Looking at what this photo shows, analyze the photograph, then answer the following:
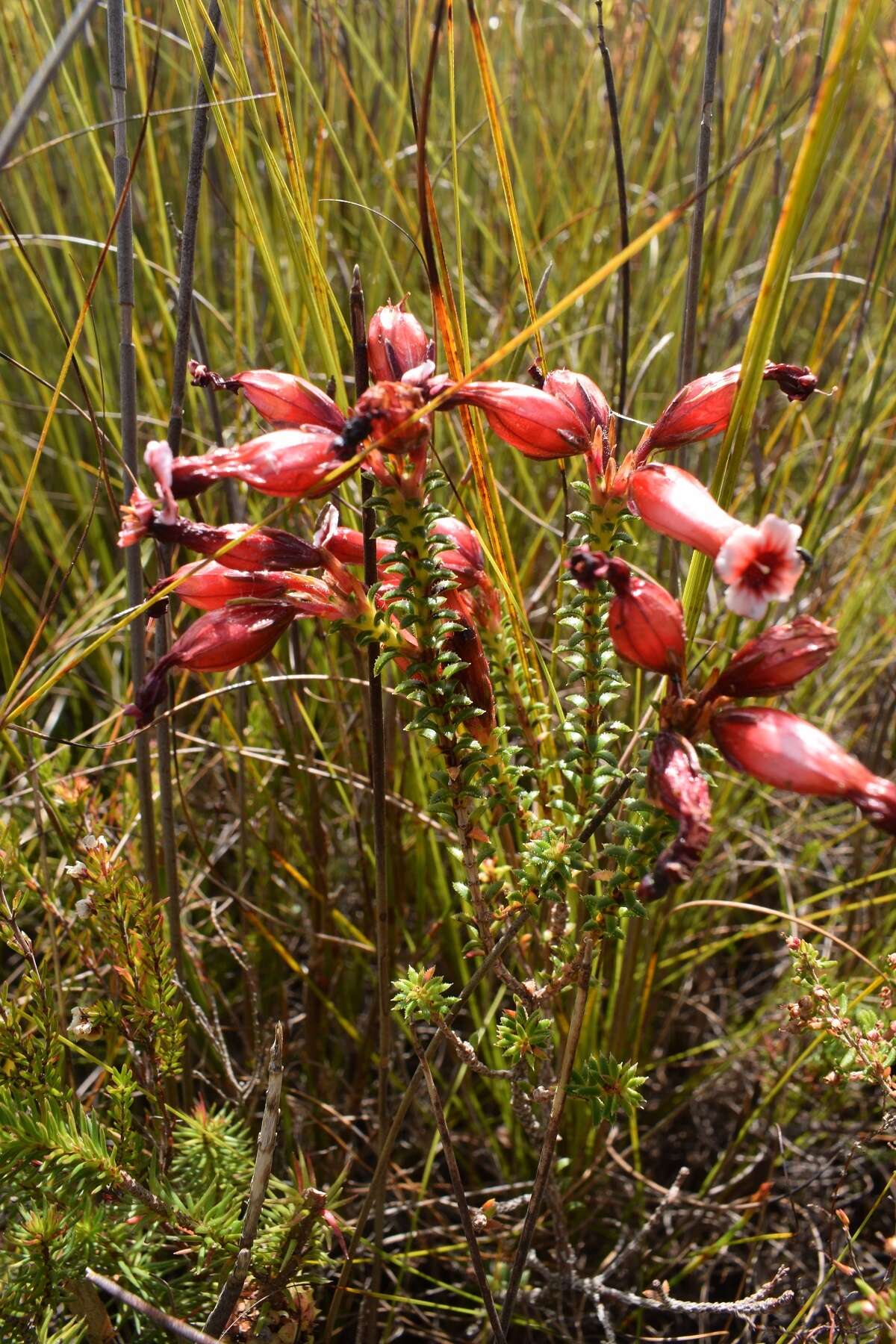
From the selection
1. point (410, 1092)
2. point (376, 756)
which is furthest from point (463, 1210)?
point (376, 756)

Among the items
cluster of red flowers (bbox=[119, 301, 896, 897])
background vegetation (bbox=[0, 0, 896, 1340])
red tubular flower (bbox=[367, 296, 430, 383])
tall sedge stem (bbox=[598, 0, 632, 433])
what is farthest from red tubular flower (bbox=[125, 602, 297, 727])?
tall sedge stem (bbox=[598, 0, 632, 433])

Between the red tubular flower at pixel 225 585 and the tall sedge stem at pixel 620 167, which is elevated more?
the tall sedge stem at pixel 620 167

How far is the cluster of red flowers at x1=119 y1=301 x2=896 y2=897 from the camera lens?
825 mm

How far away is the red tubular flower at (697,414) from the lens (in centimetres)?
99

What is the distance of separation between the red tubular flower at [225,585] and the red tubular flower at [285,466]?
0.11 meters

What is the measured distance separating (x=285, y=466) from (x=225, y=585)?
17 cm

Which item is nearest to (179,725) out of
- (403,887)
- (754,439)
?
(403,887)

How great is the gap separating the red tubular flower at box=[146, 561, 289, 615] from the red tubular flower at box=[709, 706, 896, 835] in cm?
44

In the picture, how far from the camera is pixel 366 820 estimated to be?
6.28 feet

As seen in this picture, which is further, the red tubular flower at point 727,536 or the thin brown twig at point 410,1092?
the thin brown twig at point 410,1092

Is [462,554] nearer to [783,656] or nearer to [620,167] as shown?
[783,656]

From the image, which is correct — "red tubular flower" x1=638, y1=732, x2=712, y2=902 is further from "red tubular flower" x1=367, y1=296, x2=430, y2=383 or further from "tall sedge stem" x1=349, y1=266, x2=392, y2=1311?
"red tubular flower" x1=367, y1=296, x2=430, y2=383

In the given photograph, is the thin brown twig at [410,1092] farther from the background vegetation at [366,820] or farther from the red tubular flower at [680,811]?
the red tubular flower at [680,811]

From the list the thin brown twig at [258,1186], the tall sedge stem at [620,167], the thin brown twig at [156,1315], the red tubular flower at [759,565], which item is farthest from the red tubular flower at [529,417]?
the thin brown twig at [156,1315]
